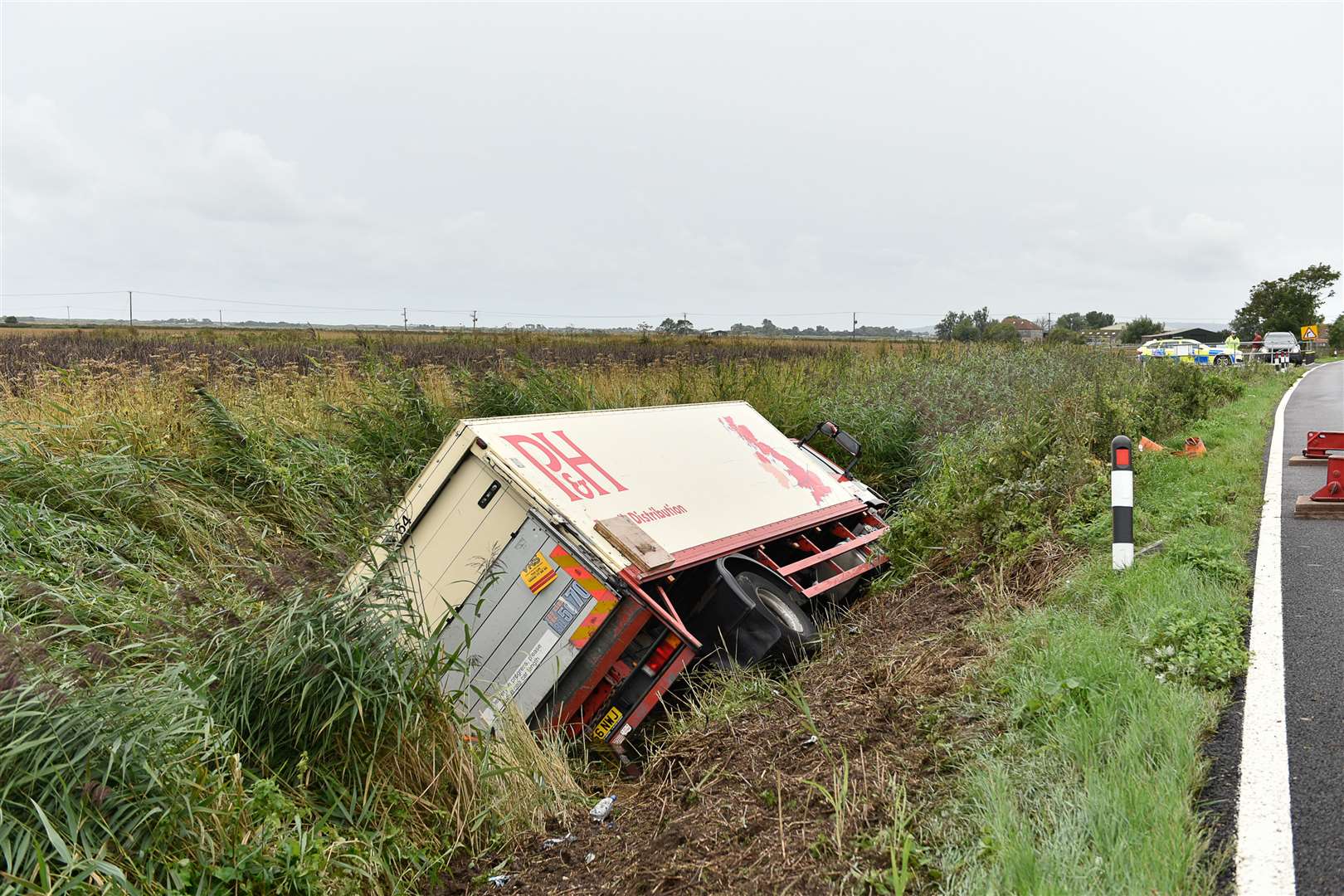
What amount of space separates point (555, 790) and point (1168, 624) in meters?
3.26

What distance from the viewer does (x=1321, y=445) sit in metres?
10.4

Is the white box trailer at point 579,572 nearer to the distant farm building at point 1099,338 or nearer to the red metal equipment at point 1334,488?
the red metal equipment at point 1334,488

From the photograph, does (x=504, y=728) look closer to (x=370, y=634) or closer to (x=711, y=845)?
(x=370, y=634)

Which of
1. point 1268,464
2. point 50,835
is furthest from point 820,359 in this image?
point 50,835

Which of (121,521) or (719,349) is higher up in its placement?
(719,349)

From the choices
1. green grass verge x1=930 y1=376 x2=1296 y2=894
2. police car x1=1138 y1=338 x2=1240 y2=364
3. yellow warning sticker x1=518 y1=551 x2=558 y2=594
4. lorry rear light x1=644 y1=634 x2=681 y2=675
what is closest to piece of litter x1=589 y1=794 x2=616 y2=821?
lorry rear light x1=644 y1=634 x2=681 y2=675

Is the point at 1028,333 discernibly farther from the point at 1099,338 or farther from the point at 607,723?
the point at 607,723

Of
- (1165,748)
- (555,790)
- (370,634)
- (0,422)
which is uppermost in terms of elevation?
(0,422)

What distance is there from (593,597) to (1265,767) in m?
3.60

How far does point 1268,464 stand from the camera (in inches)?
442

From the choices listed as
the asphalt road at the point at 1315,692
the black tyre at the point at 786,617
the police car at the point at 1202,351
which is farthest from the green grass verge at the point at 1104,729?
the police car at the point at 1202,351

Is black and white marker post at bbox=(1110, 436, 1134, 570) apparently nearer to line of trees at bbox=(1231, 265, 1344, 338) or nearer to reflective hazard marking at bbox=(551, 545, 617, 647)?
reflective hazard marking at bbox=(551, 545, 617, 647)

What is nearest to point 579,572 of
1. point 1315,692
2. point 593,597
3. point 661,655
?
point 593,597

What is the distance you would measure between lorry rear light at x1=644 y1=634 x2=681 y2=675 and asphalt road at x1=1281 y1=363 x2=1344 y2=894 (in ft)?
10.7
